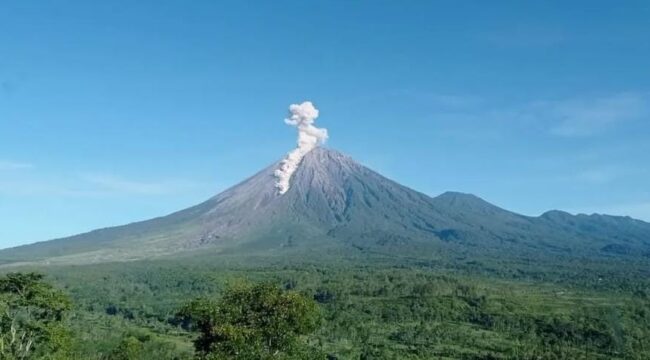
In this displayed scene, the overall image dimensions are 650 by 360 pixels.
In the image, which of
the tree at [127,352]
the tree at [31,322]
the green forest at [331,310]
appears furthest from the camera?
the tree at [127,352]

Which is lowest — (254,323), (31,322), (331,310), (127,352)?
(331,310)

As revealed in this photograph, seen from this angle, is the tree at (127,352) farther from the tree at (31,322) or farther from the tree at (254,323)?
the tree at (254,323)

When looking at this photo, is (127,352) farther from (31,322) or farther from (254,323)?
(254,323)

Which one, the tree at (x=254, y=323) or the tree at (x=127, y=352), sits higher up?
the tree at (x=254, y=323)

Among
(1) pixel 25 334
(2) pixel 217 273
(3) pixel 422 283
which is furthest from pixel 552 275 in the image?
(1) pixel 25 334

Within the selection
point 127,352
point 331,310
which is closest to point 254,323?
point 127,352

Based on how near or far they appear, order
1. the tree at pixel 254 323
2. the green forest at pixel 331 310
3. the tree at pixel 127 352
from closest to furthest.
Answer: the tree at pixel 254 323, the green forest at pixel 331 310, the tree at pixel 127 352

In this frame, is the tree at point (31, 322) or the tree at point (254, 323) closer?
the tree at point (254, 323)

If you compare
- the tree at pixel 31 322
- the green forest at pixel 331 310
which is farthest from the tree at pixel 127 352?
the tree at pixel 31 322

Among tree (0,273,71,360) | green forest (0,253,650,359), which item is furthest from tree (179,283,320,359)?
tree (0,273,71,360)
